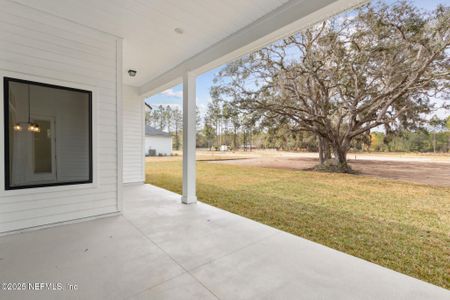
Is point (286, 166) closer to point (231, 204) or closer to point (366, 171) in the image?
point (366, 171)

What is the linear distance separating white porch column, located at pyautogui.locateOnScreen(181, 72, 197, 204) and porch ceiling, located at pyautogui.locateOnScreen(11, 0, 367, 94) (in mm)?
410

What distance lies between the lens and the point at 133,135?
6129 mm

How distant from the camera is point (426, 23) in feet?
18.1

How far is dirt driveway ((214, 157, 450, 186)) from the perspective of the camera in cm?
555

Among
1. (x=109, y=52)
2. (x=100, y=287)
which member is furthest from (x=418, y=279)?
(x=109, y=52)

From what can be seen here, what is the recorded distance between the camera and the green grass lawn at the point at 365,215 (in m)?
2.33

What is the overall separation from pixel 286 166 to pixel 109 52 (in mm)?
9396

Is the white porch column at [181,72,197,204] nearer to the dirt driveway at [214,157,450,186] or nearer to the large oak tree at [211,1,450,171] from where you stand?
the large oak tree at [211,1,450,171]

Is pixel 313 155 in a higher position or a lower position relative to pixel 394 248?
higher

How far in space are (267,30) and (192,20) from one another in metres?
1.04

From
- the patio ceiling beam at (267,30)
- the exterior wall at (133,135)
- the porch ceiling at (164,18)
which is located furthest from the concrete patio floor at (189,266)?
the exterior wall at (133,135)

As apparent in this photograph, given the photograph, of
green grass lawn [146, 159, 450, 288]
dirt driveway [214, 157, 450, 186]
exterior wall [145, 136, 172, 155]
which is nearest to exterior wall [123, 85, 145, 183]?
green grass lawn [146, 159, 450, 288]

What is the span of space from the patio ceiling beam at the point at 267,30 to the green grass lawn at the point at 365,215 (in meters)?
2.73

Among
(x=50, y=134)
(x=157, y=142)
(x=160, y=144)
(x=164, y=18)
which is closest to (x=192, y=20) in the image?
(x=164, y=18)
